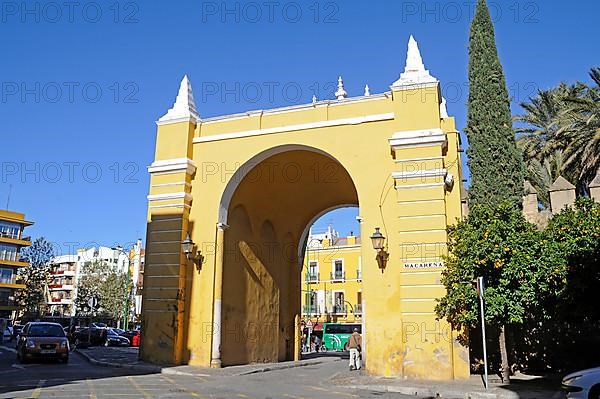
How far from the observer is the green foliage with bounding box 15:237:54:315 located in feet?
184

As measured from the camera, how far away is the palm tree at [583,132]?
73.0ft

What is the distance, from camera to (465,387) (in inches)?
473

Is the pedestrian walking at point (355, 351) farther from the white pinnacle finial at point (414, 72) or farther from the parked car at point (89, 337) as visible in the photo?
the parked car at point (89, 337)

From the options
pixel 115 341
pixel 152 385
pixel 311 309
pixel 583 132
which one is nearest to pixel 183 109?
pixel 152 385

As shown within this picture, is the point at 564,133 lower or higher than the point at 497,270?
higher

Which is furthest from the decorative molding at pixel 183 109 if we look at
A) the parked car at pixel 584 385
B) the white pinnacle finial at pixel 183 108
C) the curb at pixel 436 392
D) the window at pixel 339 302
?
the window at pixel 339 302

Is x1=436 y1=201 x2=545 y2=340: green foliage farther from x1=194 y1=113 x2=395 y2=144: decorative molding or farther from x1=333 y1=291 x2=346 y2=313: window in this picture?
x1=333 y1=291 x2=346 y2=313: window

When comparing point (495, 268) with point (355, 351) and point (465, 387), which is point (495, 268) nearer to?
point (465, 387)

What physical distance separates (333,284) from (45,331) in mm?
33856

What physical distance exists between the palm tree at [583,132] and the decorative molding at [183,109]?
15.1 meters

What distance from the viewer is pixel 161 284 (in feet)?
56.5

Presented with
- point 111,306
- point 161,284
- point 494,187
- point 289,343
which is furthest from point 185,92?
point 111,306

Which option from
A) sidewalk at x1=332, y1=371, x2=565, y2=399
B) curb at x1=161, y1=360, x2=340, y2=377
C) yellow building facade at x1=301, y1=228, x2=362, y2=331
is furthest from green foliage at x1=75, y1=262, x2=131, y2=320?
sidewalk at x1=332, y1=371, x2=565, y2=399

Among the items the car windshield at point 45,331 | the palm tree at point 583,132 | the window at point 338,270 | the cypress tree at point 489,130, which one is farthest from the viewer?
the window at point 338,270
